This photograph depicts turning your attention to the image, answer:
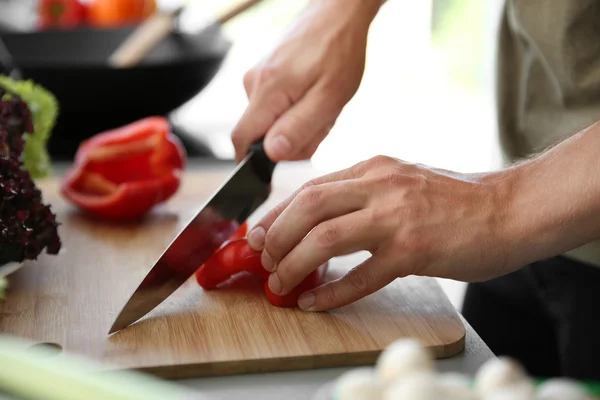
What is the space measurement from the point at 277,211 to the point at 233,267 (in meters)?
0.10

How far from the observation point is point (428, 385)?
63 cm

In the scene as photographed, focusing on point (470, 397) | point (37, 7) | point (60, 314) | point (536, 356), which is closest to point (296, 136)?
point (60, 314)

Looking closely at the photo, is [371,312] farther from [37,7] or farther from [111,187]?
[37,7]

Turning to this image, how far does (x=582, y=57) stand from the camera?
1.42 metres

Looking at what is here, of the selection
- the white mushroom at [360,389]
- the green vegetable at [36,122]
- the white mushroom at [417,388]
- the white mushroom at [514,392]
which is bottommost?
the green vegetable at [36,122]

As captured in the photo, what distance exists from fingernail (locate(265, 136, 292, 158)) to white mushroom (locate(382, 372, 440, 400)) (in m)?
0.76

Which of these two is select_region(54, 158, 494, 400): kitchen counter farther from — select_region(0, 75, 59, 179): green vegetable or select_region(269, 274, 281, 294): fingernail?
select_region(0, 75, 59, 179): green vegetable

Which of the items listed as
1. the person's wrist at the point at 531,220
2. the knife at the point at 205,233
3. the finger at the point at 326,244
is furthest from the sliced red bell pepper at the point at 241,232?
the person's wrist at the point at 531,220

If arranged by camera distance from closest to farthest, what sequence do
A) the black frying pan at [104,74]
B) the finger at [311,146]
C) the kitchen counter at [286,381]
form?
1. the kitchen counter at [286,381]
2. the finger at [311,146]
3. the black frying pan at [104,74]

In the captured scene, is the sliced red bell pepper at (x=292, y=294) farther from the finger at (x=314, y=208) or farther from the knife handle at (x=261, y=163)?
the knife handle at (x=261, y=163)

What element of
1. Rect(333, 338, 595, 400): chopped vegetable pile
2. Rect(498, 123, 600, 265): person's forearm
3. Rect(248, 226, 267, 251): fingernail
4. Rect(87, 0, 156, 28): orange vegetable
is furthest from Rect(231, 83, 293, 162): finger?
Rect(87, 0, 156, 28): orange vegetable

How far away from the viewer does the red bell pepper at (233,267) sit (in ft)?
4.06

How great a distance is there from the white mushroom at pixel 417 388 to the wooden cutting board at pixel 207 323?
41cm

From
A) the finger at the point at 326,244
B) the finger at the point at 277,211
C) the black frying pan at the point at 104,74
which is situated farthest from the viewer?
the black frying pan at the point at 104,74
